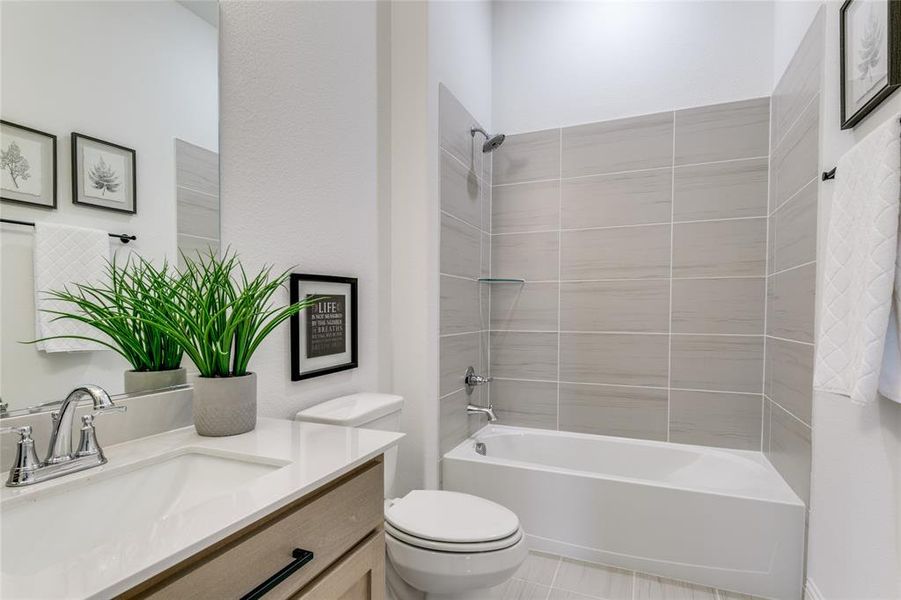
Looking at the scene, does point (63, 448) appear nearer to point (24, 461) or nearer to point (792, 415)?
point (24, 461)

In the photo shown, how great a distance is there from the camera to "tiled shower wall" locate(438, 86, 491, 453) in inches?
87.9

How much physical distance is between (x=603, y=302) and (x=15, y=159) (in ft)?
8.17

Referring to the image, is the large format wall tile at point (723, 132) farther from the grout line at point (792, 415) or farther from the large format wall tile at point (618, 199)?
the grout line at point (792, 415)

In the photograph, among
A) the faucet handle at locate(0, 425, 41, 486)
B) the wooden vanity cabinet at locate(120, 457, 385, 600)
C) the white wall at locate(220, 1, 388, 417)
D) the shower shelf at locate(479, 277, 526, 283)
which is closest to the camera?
the wooden vanity cabinet at locate(120, 457, 385, 600)

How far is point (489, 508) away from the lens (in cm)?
162

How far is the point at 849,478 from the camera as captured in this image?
1378mm

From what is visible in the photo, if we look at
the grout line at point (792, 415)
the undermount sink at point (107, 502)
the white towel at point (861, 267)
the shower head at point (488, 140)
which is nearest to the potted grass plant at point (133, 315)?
the undermount sink at point (107, 502)

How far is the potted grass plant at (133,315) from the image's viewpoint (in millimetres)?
979

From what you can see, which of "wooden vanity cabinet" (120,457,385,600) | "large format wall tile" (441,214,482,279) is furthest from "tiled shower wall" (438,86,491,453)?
"wooden vanity cabinet" (120,457,385,600)

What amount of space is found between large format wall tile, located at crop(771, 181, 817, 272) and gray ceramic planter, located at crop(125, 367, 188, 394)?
2097mm

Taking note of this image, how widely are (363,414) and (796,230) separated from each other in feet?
6.14

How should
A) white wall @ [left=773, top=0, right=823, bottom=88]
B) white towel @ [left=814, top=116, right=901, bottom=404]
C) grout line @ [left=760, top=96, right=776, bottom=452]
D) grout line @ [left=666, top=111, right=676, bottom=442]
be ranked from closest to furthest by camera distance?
white towel @ [left=814, top=116, right=901, bottom=404] → white wall @ [left=773, top=0, right=823, bottom=88] → grout line @ [left=760, top=96, right=776, bottom=452] → grout line @ [left=666, top=111, right=676, bottom=442]

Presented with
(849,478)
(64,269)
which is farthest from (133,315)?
(849,478)

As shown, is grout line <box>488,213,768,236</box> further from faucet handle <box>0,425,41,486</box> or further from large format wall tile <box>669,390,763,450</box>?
faucet handle <box>0,425,41,486</box>
